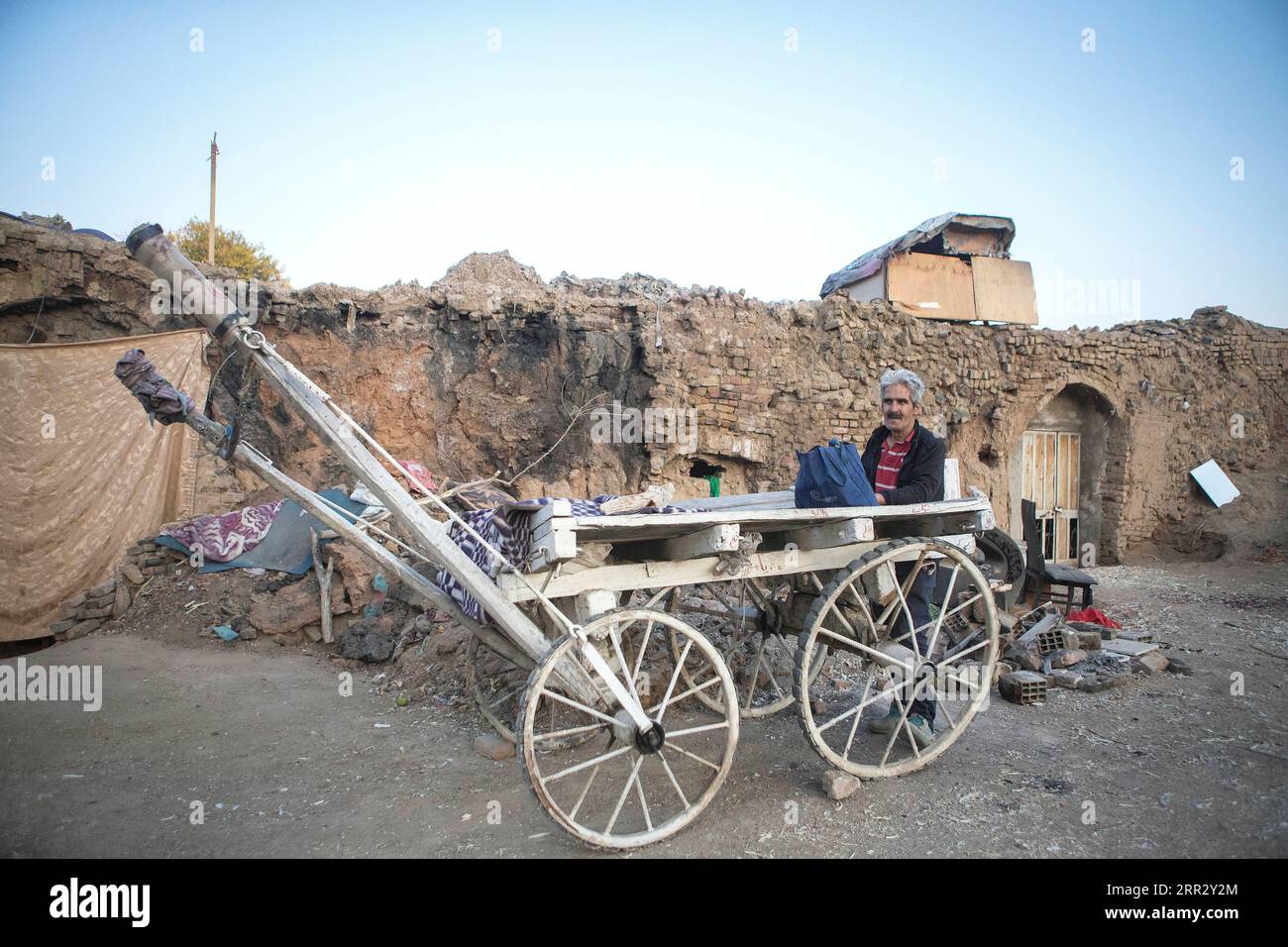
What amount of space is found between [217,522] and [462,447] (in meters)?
2.53

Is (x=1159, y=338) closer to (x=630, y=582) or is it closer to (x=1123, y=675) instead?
(x=1123, y=675)

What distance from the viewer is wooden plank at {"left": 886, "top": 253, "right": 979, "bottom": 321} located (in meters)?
10.2

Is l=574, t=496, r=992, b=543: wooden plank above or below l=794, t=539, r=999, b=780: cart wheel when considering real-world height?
above

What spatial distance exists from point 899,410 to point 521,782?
9.05 feet

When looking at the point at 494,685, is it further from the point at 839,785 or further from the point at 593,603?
the point at 839,785

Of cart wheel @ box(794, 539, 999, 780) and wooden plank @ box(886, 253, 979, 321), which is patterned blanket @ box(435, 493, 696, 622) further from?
wooden plank @ box(886, 253, 979, 321)

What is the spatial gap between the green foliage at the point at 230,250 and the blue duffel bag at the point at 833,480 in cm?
2210

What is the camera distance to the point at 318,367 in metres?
7.47

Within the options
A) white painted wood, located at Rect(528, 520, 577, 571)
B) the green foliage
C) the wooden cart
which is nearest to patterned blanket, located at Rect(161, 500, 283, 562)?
the wooden cart

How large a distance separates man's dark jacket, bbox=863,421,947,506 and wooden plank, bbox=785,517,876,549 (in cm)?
46

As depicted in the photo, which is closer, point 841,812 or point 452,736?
point 841,812

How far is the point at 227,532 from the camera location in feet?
22.4

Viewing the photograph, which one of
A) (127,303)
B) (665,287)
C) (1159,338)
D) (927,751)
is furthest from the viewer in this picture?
(1159,338)

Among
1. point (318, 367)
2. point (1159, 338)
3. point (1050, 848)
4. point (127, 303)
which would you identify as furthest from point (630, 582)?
point (1159, 338)
